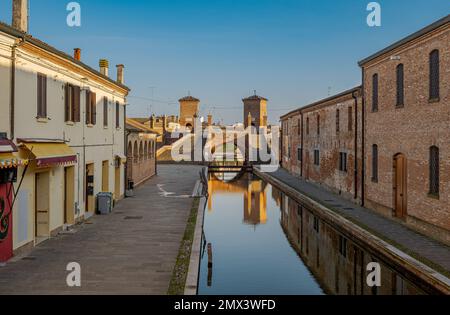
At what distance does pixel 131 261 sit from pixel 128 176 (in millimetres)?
16146

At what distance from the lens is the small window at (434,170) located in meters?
15.2

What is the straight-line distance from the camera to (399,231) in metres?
16.1

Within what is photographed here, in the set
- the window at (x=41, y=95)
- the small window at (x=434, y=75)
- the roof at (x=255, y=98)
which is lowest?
the window at (x=41, y=95)

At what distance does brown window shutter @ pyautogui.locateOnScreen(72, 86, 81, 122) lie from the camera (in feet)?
53.3

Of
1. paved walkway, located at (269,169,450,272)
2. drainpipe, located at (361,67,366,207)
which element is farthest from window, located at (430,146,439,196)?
drainpipe, located at (361,67,366,207)

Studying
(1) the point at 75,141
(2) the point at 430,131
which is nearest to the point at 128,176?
(1) the point at 75,141

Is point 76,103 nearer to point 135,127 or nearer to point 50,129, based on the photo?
point 50,129

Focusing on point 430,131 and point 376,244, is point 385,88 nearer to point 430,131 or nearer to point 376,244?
point 430,131

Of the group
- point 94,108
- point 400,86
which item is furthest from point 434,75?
point 94,108

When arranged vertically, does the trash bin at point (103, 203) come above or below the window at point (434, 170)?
below

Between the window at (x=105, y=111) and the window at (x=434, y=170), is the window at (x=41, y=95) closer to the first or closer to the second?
the window at (x=105, y=111)

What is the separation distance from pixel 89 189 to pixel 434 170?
12.9 m

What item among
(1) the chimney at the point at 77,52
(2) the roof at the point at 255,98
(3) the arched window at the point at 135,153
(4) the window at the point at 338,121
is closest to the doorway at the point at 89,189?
(1) the chimney at the point at 77,52

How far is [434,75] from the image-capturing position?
15391 mm
